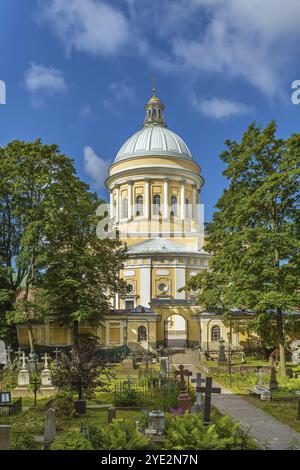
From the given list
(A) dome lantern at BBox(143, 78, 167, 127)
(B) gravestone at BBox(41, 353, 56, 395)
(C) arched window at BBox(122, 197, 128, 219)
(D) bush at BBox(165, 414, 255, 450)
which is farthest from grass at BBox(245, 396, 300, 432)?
(A) dome lantern at BBox(143, 78, 167, 127)

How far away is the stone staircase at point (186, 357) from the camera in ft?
103

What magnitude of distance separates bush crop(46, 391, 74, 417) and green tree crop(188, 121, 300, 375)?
37.6 ft

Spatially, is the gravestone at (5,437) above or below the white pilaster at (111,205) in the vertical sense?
below

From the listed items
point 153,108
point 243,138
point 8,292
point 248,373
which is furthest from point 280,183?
point 153,108

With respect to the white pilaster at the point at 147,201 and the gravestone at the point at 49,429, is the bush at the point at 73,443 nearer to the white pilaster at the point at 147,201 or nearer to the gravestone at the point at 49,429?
the gravestone at the point at 49,429

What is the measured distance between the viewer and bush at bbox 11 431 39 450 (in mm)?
9797

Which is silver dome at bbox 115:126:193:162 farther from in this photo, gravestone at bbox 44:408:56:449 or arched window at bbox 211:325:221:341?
gravestone at bbox 44:408:56:449

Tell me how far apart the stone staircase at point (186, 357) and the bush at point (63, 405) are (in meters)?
17.0

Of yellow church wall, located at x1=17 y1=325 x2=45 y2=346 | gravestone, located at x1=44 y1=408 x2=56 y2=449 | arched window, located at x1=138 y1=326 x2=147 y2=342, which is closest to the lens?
gravestone, located at x1=44 y1=408 x2=56 y2=449

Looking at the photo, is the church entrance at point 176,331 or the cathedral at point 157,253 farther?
the church entrance at point 176,331

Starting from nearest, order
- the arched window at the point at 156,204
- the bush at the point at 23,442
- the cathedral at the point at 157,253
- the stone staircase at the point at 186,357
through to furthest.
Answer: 1. the bush at the point at 23,442
2. the stone staircase at the point at 186,357
3. the cathedral at the point at 157,253
4. the arched window at the point at 156,204

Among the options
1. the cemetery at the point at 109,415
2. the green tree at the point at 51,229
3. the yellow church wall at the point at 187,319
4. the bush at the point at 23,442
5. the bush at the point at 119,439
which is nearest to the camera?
the bush at the point at 119,439

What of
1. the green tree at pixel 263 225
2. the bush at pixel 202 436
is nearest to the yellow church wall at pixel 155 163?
the green tree at pixel 263 225

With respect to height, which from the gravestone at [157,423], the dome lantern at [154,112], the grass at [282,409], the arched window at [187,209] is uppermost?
the dome lantern at [154,112]
